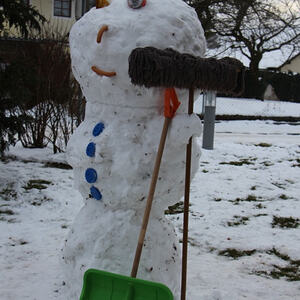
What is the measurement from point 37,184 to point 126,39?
4156 millimetres

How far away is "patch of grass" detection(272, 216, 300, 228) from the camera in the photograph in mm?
5047

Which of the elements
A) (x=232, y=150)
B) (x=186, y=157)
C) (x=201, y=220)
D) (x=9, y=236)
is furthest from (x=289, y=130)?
(x=186, y=157)

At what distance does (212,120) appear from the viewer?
8812mm

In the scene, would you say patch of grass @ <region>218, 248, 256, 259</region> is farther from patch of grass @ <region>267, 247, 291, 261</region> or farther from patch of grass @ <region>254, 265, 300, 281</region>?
patch of grass @ <region>254, 265, 300, 281</region>

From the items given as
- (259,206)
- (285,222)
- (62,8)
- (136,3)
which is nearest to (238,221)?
(285,222)

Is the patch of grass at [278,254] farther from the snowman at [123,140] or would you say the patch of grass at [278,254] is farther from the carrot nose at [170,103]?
the carrot nose at [170,103]

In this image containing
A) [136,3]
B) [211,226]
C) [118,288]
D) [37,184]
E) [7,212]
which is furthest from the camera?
[37,184]

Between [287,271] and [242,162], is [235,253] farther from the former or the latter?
[242,162]

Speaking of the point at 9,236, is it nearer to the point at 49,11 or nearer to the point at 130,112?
the point at 130,112

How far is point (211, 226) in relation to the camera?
16.2 ft

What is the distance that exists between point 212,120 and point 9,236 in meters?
5.34

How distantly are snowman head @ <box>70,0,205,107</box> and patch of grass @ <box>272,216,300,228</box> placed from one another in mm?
3021

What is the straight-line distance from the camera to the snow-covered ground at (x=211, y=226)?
3.54m

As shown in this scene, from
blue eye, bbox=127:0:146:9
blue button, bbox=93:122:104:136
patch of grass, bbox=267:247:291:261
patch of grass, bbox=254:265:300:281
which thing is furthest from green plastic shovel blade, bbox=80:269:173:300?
patch of grass, bbox=267:247:291:261
